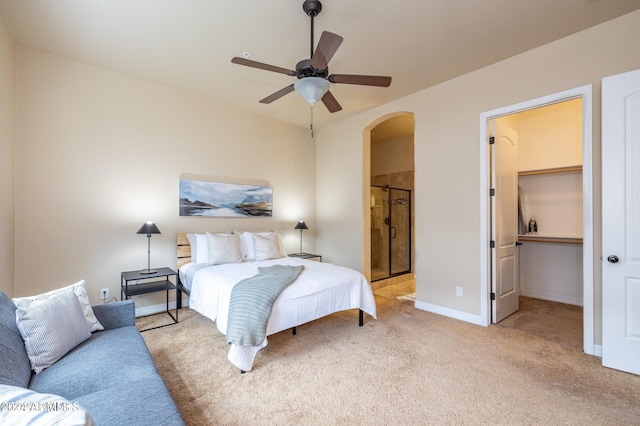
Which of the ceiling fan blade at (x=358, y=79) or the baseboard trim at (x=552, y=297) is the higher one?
the ceiling fan blade at (x=358, y=79)

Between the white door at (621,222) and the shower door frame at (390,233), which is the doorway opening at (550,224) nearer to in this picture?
the white door at (621,222)

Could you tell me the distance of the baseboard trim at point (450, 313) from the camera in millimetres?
3393

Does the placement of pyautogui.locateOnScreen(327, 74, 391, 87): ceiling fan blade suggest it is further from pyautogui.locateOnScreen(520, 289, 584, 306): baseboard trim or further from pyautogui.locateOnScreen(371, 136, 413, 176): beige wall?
pyautogui.locateOnScreen(520, 289, 584, 306): baseboard trim

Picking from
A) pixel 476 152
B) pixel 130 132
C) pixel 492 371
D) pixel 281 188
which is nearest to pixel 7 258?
pixel 130 132

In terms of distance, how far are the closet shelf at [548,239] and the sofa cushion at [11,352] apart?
5.41m

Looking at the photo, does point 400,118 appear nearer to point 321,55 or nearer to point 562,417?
point 321,55

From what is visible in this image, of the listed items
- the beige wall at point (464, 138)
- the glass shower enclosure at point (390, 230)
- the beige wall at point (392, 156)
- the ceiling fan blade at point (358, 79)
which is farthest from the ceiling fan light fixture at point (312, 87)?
the beige wall at point (392, 156)

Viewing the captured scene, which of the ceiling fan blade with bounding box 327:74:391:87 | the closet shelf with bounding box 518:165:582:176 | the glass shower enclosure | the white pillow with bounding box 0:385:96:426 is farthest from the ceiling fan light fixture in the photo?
the closet shelf with bounding box 518:165:582:176

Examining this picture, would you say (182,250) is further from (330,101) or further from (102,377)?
(330,101)

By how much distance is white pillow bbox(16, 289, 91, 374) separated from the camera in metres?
1.55

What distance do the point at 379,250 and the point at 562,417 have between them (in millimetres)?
4172

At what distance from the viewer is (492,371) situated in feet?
7.61

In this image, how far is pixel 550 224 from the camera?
4.39 metres

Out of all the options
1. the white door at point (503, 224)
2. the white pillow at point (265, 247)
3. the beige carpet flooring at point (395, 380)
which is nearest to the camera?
the beige carpet flooring at point (395, 380)
